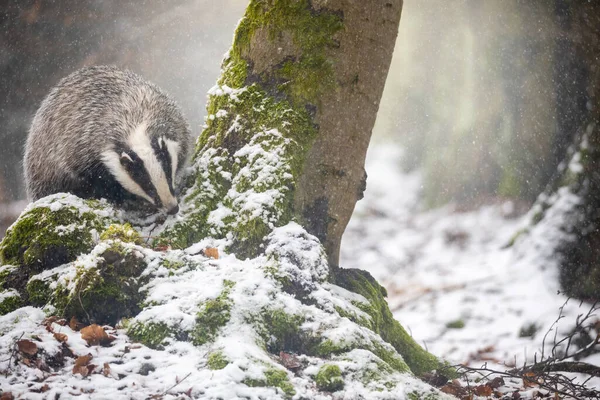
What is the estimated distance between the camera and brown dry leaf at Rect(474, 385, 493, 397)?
261 centimetres

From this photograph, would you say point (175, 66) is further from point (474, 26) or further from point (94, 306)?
point (94, 306)

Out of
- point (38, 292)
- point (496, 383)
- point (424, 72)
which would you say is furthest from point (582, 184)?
point (424, 72)

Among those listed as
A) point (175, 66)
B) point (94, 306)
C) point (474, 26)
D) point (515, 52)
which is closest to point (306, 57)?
point (94, 306)

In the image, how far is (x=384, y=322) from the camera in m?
2.98

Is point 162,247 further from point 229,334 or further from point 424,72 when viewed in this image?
point 424,72

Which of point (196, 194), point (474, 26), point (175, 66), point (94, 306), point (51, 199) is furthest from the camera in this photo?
point (175, 66)

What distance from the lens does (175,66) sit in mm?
10969

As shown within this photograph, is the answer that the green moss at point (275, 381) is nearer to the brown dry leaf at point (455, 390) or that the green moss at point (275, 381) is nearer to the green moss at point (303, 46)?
the brown dry leaf at point (455, 390)

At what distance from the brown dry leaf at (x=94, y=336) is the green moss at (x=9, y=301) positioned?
544mm

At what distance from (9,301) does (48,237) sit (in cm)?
34

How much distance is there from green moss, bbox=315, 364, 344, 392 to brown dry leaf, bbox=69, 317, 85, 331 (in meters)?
1.03

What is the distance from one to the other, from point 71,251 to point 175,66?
358 inches

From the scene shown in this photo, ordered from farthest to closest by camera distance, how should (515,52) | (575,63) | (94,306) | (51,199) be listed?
(515,52) → (575,63) → (51,199) → (94,306)

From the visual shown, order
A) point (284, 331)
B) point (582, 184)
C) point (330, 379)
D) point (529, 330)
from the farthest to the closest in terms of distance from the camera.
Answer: point (582, 184) → point (529, 330) → point (284, 331) → point (330, 379)
